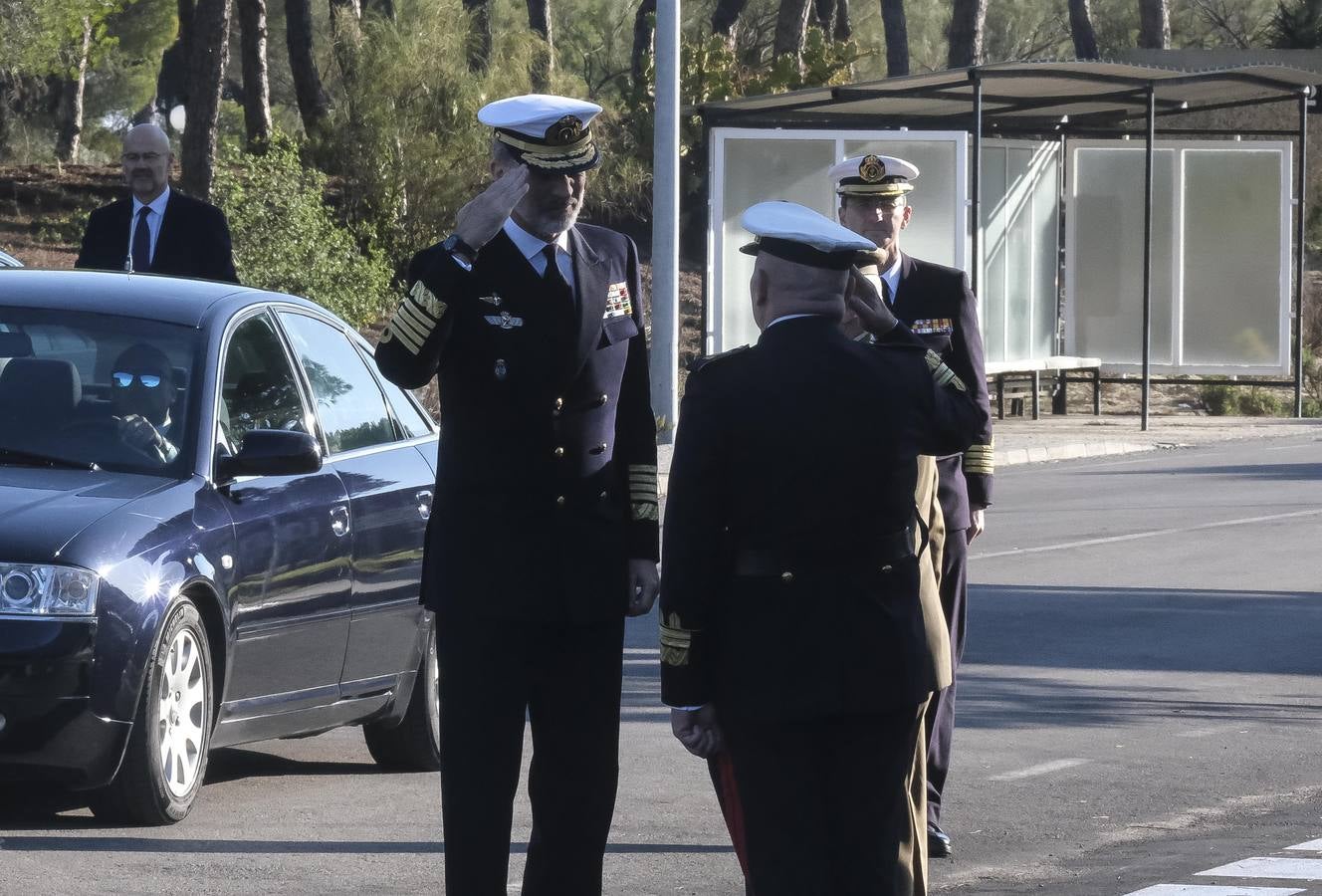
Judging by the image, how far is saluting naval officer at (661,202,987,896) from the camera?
4.03 metres

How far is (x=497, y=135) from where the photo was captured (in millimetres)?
4574

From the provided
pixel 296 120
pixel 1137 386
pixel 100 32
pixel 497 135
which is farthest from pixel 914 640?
pixel 296 120

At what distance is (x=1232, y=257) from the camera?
26453 mm

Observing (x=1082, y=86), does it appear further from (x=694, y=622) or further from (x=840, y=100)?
(x=694, y=622)

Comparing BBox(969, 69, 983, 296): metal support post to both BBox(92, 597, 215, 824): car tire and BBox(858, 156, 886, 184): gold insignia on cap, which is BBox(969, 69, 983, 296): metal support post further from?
BBox(92, 597, 215, 824): car tire

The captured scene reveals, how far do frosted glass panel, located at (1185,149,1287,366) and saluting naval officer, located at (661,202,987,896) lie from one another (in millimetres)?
22945

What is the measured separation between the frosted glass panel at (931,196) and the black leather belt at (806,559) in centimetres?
1864

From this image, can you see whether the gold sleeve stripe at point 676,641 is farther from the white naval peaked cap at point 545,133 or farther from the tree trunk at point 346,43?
the tree trunk at point 346,43

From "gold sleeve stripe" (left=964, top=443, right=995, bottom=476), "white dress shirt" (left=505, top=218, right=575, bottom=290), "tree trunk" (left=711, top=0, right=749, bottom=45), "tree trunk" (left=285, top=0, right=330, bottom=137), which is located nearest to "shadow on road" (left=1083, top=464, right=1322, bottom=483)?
"gold sleeve stripe" (left=964, top=443, right=995, bottom=476)

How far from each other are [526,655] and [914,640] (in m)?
0.90

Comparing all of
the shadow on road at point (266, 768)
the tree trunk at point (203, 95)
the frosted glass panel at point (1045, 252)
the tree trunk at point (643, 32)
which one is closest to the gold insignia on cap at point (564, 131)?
the shadow on road at point (266, 768)

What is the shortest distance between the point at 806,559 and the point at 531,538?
2.54 ft

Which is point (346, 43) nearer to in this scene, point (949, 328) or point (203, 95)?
point (203, 95)

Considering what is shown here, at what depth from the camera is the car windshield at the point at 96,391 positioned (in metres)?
6.61
